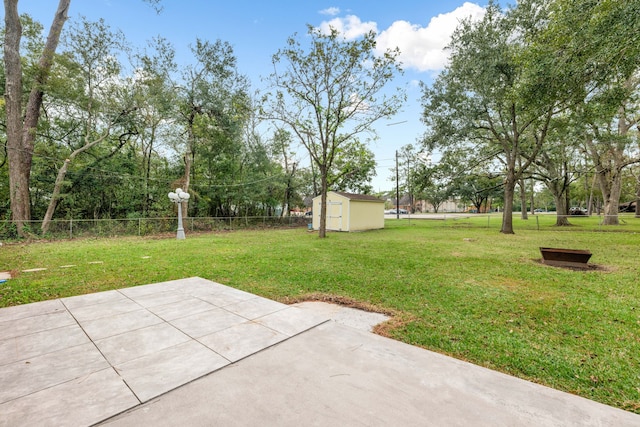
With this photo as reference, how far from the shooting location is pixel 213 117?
1521 cm

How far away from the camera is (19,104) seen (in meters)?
10.4

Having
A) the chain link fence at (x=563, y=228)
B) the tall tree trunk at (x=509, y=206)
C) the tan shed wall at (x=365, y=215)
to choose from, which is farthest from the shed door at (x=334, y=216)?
the tall tree trunk at (x=509, y=206)

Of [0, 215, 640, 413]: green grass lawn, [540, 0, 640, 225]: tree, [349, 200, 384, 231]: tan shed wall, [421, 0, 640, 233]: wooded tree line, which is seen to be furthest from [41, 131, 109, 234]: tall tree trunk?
[540, 0, 640, 225]: tree

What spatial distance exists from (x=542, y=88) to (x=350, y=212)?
9.84 metres

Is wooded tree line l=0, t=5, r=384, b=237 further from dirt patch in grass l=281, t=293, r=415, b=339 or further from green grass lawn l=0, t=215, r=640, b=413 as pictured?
dirt patch in grass l=281, t=293, r=415, b=339

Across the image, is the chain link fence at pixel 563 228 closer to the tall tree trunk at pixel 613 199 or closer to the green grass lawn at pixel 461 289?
the tall tree trunk at pixel 613 199

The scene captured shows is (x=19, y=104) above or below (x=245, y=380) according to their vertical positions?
above

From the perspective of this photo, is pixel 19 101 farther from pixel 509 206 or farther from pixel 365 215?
pixel 509 206

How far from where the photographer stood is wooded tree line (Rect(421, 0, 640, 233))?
5867mm

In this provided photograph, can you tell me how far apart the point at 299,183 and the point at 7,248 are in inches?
602

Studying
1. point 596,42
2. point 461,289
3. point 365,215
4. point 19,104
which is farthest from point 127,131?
point 596,42

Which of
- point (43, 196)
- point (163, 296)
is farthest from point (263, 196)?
point (163, 296)

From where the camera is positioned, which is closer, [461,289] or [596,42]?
[461,289]

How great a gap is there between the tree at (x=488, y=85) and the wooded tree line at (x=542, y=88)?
1.5 inches
